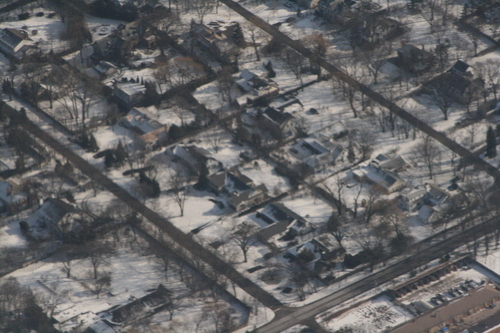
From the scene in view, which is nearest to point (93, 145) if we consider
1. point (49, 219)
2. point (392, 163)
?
point (49, 219)

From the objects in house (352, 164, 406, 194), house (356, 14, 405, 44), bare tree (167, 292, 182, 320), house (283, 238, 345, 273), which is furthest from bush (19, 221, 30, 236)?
house (356, 14, 405, 44)

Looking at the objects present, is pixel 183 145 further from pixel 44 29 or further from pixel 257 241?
pixel 44 29

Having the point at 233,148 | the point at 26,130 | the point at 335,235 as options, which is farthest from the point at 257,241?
the point at 26,130

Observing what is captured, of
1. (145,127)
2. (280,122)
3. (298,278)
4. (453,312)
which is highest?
(145,127)

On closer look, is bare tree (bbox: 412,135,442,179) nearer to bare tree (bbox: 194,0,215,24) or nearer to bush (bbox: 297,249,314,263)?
bush (bbox: 297,249,314,263)

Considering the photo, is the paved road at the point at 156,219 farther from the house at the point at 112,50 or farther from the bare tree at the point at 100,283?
the house at the point at 112,50

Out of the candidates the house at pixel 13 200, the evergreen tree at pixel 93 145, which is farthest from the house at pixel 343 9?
the house at pixel 13 200

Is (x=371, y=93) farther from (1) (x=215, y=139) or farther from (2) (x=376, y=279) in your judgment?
(2) (x=376, y=279)
